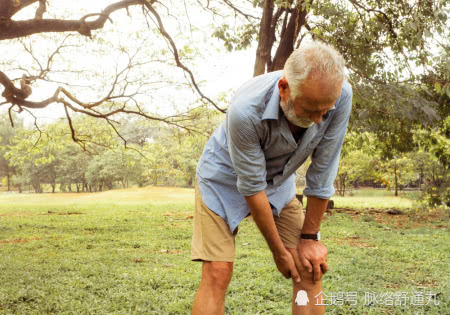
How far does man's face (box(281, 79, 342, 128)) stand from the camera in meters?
1.65

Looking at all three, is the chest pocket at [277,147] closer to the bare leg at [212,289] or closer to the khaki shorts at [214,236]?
the khaki shorts at [214,236]

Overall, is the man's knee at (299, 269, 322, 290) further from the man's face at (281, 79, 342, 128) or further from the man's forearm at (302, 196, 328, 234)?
the man's face at (281, 79, 342, 128)

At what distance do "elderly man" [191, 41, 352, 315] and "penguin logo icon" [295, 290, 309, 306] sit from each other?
0.01 m

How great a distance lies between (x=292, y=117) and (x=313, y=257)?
82 centimetres

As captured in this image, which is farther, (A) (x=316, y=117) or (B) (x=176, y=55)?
(B) (x=176, y=55)

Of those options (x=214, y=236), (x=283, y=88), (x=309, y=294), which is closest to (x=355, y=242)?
(x=309, y=294)

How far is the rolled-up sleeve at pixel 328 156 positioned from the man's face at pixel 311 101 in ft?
0.92

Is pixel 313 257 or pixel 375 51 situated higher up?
pixel 375 51

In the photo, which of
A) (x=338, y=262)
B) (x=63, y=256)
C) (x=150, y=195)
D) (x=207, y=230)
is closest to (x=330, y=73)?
(x=207, y=230)

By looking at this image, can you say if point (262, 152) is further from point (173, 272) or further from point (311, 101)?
point (173, 272)

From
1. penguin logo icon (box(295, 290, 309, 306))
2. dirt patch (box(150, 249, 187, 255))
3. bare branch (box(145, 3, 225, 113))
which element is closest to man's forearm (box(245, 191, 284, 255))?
penguin logo icon (box(295, 290, 309, 306))

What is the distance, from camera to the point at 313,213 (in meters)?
2.29

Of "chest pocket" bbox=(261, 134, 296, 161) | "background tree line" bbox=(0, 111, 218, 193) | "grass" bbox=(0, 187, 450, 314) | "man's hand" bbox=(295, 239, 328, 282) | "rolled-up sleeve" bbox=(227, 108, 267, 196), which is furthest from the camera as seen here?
"background tree line" bbox=(0, 111, 218, 193)

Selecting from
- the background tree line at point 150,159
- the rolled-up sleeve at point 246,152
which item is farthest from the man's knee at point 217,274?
the background tree line at point 150,159
